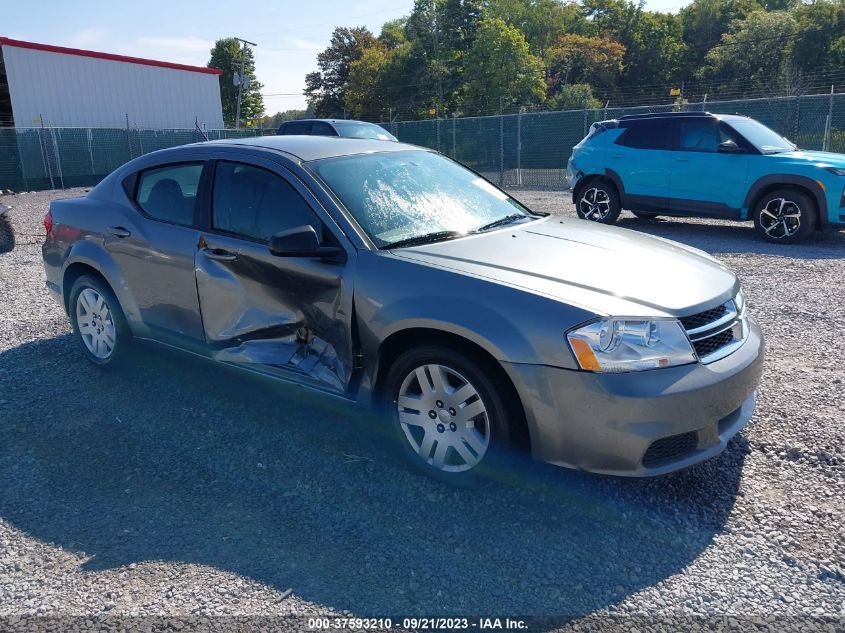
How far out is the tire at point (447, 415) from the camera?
319 cm

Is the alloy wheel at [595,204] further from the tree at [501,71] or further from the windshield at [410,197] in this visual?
the tree at [501,71]

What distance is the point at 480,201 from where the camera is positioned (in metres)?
4.45

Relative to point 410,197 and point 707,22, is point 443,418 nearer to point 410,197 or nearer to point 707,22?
point 410,197

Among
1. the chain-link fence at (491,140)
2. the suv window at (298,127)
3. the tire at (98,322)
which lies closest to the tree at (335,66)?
the chain-link fence at (491,140)

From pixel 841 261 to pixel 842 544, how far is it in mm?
6733

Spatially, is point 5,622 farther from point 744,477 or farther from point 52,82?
point 52,82

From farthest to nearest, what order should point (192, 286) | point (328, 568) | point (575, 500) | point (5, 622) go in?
point (192, 286) → point (575, 500) → point (328, 568) → point (5, 622)

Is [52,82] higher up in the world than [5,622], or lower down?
higher up

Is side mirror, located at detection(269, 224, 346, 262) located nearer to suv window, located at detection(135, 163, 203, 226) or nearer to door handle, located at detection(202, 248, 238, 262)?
door handle, located at detection(202, 248, 238, 262)

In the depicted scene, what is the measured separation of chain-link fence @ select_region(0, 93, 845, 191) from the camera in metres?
16.7

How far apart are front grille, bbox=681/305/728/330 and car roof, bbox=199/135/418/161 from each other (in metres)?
2.19

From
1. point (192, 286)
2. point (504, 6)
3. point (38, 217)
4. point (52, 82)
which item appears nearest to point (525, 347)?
point (192, 286)

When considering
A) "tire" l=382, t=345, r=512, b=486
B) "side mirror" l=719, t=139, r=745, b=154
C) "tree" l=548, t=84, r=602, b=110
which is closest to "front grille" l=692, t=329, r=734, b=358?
"tire" l=382, t=345, r=512, b=486

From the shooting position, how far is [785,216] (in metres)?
9.66
